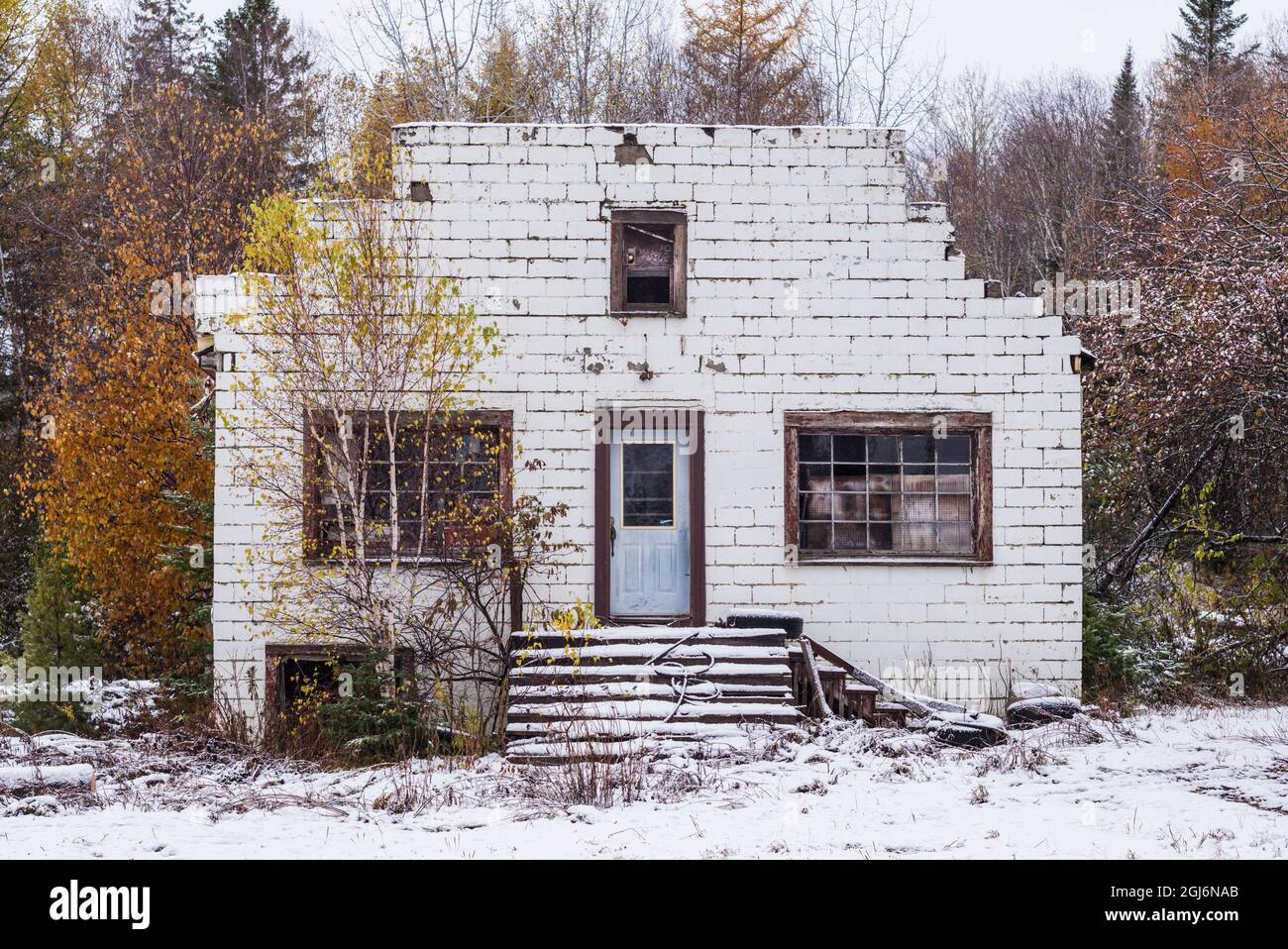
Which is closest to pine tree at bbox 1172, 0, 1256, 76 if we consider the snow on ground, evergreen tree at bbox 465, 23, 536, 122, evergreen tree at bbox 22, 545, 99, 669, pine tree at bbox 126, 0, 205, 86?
evergreen tree at bbox 465, 23, 536, 122

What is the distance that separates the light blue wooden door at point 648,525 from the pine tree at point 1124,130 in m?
22.3

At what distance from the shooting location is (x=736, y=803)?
29.0 feet

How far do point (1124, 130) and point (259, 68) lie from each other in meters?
23.1

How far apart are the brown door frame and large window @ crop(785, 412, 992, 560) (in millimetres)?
1046

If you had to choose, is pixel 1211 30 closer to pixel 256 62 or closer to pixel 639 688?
pixel 256 62

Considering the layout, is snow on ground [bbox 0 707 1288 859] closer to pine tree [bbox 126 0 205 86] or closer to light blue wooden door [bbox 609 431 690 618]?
light blue wooden door [bbox 609 431 690 618]

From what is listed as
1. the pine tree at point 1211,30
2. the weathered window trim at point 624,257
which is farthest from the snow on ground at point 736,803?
the pine tree at point 1211,30

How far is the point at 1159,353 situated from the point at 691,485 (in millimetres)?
6509

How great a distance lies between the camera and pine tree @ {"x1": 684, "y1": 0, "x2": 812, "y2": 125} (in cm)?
2825

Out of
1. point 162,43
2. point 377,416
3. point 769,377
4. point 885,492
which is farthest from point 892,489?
point 162,43

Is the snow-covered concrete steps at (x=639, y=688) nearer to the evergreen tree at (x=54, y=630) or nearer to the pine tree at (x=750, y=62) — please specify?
the evergreen tree at (x=54, y=630)

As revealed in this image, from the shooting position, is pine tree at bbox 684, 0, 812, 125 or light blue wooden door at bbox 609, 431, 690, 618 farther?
pine tree at bbox 684, 0, 812, 125

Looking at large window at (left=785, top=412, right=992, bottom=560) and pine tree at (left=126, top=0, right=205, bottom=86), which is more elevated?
pine tree at (left=126, top=0, right=205, bottom=86)
